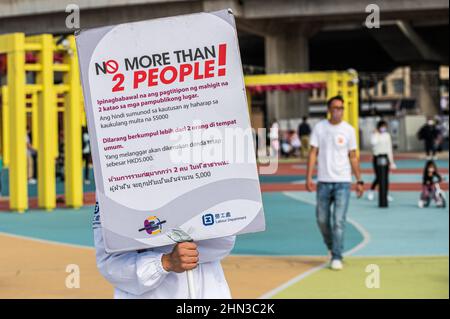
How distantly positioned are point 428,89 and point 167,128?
6220 cm

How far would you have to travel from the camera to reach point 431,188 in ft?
64.3

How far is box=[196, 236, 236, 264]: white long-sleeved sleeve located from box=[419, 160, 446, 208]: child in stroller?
15.9 metres

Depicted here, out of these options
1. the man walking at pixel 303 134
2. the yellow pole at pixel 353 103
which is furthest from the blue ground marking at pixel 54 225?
the man walking at pixel 303 134

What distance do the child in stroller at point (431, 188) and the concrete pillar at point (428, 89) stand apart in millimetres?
41982

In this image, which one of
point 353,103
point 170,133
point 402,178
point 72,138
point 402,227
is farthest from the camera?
point 353,103

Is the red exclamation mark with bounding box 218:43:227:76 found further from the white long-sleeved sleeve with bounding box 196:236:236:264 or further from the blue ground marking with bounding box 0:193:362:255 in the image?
the blue ground marking with bounding box 0:193:362:255

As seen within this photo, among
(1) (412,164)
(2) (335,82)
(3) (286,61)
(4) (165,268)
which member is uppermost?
(3) (286,61)

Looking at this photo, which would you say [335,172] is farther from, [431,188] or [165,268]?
[431,188]

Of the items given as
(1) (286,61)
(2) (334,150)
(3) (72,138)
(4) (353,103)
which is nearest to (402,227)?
(2) (334,150)

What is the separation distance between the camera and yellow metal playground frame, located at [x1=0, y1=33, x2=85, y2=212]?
19844 millimetres

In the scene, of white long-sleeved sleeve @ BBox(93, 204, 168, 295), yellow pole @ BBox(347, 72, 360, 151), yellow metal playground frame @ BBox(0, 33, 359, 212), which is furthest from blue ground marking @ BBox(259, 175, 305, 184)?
white long-sleeved sleeve @ BBox(93, 204, 168, 295)

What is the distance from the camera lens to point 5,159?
4150 centimetres
